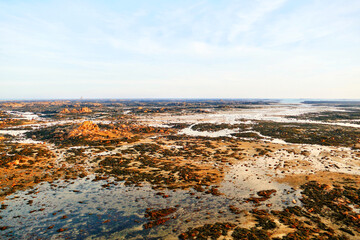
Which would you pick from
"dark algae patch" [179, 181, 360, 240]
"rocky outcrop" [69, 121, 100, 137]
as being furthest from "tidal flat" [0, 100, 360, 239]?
"rocky outcrop" [69, 121, 100, 137]

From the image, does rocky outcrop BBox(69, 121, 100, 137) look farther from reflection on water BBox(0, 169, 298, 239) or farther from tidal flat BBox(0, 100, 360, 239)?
reflection on water BBox(0, 169, 298, 239)

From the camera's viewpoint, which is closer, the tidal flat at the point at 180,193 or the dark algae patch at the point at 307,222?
the dark algae patch at the point at 307,222

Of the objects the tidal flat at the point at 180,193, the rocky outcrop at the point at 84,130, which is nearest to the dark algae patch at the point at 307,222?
the tidal flat at the point at 180,193

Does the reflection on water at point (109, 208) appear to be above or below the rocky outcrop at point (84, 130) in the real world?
below

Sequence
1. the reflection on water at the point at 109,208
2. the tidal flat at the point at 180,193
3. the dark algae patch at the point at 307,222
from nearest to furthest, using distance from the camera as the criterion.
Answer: the dark algae patch at the point at 307,222, the reflection on water at the point at 109,208, the tidal flat at the point at 180,193

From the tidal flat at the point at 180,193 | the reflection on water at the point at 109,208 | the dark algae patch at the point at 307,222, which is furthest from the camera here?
the tidal flat at the point at 180,193

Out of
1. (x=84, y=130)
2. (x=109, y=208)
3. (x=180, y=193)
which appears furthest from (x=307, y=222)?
(x=84, y=130)

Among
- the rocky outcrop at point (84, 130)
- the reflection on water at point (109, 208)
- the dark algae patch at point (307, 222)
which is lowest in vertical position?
the reflection on water at point (109, 208)

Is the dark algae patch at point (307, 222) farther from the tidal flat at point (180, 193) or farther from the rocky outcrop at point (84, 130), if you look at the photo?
the rocky outcrop at point (84, 130)

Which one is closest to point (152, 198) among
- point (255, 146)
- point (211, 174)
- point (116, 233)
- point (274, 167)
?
point (116, 233)
